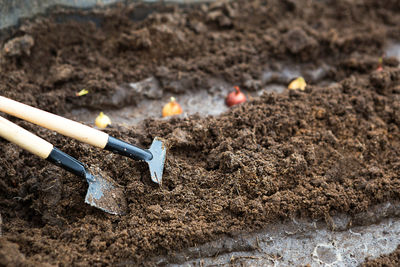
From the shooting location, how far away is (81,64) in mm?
3719

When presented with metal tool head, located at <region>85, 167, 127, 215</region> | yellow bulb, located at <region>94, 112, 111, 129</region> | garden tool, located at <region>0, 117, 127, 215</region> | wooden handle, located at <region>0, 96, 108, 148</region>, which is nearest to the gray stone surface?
yellow bulb, located at <region>94, 112, 111, 129</region>

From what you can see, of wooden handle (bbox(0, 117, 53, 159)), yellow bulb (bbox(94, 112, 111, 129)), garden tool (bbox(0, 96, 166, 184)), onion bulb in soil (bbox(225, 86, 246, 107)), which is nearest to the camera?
wooden handle (bbox(0, 117, 53, 159))

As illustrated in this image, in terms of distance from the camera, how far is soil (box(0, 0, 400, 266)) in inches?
94.8

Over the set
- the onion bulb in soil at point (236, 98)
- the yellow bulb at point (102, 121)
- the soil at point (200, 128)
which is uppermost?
the soil at point (200, 128)

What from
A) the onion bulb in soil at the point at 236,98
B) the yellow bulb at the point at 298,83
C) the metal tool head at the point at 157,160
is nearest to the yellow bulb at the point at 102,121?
the metal tool head at the point at 157,160

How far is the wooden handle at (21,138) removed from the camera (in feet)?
7.38

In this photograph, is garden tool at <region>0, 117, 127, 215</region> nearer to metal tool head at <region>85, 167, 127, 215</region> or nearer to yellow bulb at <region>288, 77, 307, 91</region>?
metal tool head at <region>85, 167, 127, 215</region>

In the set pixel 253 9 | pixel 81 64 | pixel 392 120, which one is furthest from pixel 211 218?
pixel 253 9

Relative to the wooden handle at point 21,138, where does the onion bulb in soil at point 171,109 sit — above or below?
below

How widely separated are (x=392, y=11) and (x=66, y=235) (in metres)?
4.32

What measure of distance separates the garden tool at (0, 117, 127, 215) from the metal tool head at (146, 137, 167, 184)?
0.71 ft

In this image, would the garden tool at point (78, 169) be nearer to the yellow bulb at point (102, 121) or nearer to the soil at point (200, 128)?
the soil at point (200, 128)

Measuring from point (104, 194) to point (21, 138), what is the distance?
544mm

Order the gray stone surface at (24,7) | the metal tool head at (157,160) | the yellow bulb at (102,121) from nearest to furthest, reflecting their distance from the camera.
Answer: the metal tool head at (157,160) → the yellow bulb at (102,121) → the gray stone surface at (24,7)
